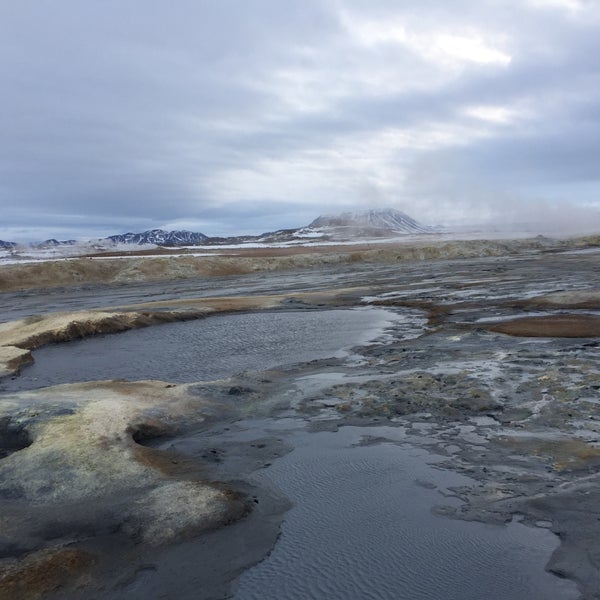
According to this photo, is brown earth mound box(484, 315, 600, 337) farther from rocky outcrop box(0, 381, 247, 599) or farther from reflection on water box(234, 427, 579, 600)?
rocky outcrop box(0, 381, 247, 599)

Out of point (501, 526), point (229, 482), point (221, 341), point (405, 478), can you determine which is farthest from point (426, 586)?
point (221, 341)

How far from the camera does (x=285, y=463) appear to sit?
9.27 meters

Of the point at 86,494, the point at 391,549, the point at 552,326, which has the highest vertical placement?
the point at 552,326

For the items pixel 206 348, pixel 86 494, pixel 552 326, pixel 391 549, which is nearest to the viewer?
pixel 391 549

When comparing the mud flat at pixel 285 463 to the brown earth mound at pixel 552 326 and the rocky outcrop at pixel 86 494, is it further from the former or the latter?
the brown earth mound at pixel 552 326

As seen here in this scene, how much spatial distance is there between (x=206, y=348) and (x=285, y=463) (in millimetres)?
11802

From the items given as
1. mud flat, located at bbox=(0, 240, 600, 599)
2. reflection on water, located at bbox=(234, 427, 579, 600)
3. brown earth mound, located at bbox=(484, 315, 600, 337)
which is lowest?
reflection on water, located at bbox=(234, 427, 579, 600)

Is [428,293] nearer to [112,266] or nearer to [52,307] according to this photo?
[52,307]

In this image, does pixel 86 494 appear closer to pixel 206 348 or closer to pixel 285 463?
pixel 285 463

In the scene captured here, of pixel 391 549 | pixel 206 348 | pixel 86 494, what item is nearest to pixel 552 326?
pixel 206 348

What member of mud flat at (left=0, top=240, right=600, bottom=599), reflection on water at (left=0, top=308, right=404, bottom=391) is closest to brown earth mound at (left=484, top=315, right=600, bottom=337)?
mud flat at (left=0, top=240, right=600, bottom=599)

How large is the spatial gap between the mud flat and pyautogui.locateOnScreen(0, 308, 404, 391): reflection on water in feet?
5.36

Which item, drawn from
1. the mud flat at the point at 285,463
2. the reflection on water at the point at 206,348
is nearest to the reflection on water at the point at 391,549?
the mud flat at the point at 285,463

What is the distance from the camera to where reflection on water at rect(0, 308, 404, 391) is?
17172 mm
